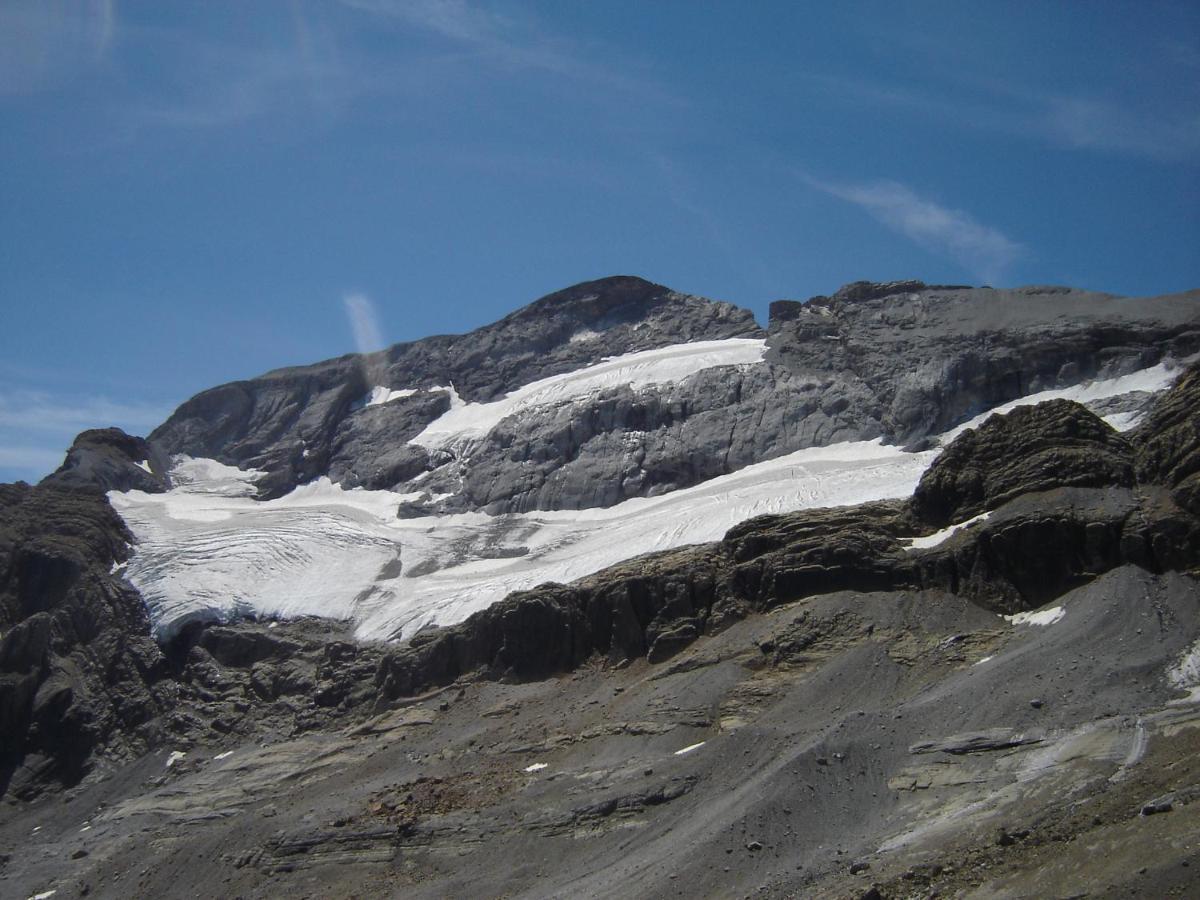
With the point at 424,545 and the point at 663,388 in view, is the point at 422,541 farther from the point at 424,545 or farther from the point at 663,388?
the point at 663,388

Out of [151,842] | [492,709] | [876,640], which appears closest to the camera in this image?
[876,640]

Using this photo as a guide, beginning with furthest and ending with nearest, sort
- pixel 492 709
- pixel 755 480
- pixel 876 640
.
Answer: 1. pixel 755 480
2. pixel 492 709
3. pixel 876 640

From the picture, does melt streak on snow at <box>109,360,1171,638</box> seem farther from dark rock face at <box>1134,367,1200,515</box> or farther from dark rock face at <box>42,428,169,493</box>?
dark rock face at <box>1134,367,1200,515</box>

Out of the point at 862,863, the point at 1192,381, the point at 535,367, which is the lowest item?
the point at 862,863

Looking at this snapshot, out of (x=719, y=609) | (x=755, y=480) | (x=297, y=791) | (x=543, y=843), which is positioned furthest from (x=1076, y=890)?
(x=755, y=480)

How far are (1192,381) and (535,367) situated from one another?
221 feet

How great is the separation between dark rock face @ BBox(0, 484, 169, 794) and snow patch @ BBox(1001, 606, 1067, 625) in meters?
42.4

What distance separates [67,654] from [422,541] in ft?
73.9

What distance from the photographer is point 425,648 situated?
206ft

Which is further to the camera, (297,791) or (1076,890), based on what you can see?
(297,791)

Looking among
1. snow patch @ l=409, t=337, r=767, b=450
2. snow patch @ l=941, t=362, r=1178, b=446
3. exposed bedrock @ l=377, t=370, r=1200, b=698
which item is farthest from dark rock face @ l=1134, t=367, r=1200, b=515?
snow patch @ l=409, t=337, r=767, b=450

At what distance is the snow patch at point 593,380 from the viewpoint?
319 feet

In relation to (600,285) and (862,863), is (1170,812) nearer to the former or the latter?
(862,863)

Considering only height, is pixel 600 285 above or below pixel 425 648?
above
